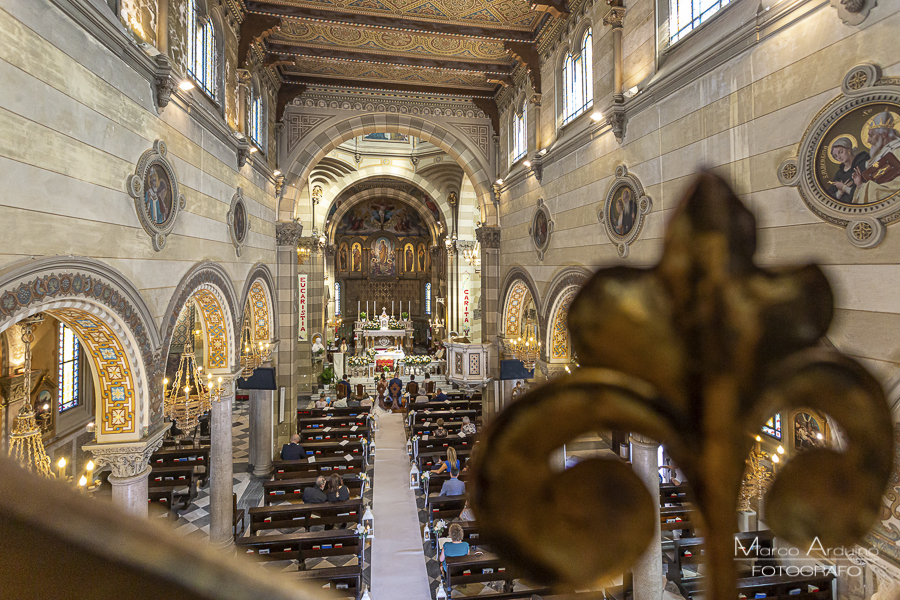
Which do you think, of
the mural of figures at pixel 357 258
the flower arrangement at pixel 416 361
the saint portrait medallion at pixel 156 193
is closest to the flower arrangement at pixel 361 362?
the flower arrangement at pixel 416 361

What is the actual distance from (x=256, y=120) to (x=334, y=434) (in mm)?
9767

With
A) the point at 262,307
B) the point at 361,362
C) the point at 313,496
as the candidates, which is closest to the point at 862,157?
the point at 313,496

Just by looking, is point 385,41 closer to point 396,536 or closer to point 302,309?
point 302,309

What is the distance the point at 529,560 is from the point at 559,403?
0.57 feet

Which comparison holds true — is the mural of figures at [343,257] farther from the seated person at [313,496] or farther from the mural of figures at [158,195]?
the mural of figures at [158,195]

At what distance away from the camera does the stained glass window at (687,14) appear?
6.04 meters

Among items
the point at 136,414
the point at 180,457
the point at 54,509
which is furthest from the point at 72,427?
the point at 54,509

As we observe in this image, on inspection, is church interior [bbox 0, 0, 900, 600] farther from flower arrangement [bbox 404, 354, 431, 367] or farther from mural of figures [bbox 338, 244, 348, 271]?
mural of figures [bbox 338, 244, 348, 271]

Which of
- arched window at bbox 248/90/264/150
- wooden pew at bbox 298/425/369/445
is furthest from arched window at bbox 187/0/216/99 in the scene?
wooden pew at bbox 298/425/369/445

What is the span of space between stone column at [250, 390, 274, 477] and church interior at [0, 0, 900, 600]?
0.09m

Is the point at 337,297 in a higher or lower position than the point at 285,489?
higher

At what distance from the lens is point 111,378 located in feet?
19.4

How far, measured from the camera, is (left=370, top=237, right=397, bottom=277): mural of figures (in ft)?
116

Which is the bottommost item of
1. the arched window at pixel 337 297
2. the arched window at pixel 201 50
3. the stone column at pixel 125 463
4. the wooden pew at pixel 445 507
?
the wooden pew at pixel 445 507
